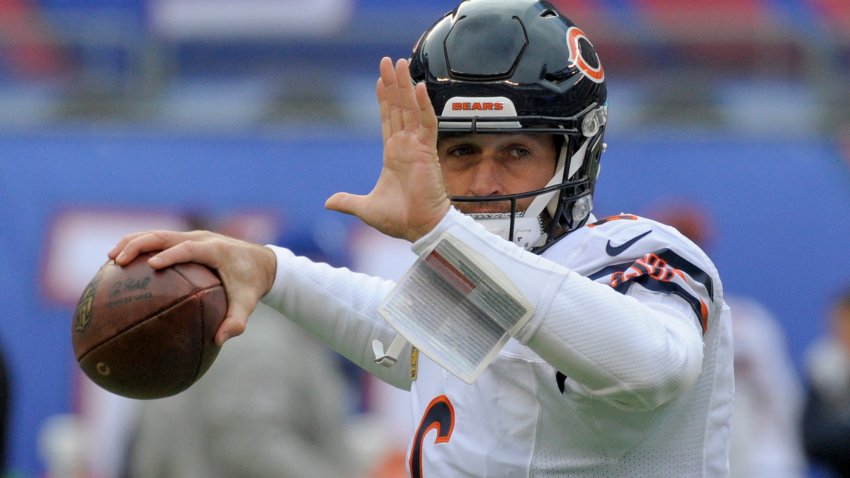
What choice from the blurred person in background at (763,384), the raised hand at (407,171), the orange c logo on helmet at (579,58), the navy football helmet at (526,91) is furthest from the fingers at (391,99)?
the blurred person in background at (763,384)

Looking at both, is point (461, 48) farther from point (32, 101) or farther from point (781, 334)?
point (32, 101)

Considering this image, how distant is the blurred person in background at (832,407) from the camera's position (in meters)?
5.59

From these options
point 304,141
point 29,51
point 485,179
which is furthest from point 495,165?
point 29,51

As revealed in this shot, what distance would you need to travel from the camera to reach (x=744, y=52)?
8.10 metres

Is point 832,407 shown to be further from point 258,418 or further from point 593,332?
point 593,332

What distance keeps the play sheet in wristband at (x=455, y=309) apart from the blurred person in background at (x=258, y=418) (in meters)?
1.82

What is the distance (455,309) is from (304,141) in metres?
5.48

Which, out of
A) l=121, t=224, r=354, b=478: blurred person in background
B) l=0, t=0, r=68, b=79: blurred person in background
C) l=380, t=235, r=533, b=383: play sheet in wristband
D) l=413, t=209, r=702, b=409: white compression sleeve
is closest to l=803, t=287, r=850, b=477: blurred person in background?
l=121, t=224, r=354, b=478: blurred person in background

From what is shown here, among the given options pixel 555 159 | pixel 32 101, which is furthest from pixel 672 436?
pixel 32 101

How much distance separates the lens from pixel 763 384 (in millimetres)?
6996

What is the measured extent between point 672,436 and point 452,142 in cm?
74

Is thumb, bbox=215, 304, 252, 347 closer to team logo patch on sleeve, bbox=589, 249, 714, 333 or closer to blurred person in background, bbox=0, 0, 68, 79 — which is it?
team logo patch on sleeve, bbox=589, 249, 714, 333

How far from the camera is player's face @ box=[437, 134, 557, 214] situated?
2.92m

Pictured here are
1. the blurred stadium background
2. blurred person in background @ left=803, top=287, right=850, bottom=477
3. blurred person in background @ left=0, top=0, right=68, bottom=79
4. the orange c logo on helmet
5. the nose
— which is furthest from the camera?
blurred person in background @ left=0, top=0, right=68, bottom=79
